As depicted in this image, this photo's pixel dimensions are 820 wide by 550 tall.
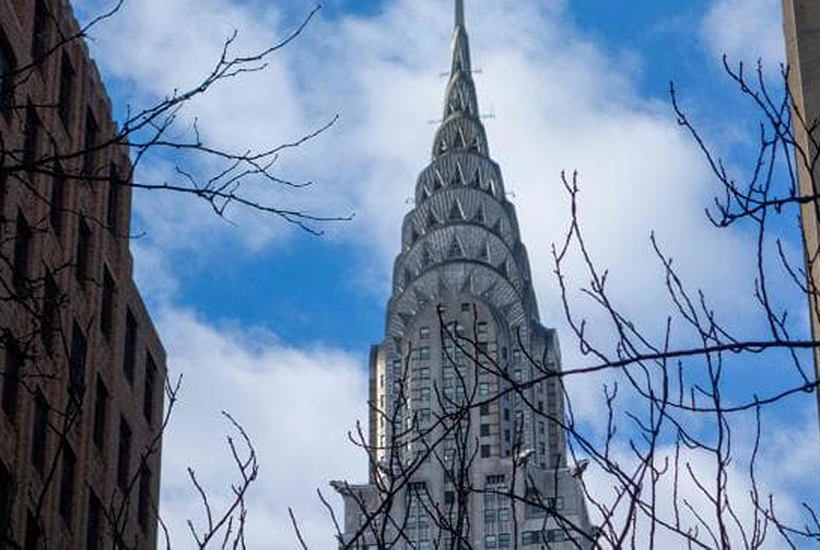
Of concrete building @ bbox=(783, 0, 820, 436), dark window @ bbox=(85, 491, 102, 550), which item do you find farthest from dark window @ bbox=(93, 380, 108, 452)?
concrete building @ bbox=(783, 0, 820, 436)

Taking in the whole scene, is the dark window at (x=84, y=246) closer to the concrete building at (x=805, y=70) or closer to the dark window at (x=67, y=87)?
the dark window at (x=67, y=87)

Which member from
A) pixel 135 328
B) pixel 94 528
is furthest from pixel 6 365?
pixel 135 328

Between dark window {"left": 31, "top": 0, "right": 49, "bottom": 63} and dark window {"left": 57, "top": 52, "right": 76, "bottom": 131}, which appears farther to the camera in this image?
dark window {"left": 57, "top": 52, "right": 76, "bottom": 131}

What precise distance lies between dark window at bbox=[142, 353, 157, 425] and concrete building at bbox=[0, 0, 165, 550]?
43 millimetres

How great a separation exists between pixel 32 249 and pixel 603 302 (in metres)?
33.4

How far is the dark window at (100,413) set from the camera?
50.5 metres

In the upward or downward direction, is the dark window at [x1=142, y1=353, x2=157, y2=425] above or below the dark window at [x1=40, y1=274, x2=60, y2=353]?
above

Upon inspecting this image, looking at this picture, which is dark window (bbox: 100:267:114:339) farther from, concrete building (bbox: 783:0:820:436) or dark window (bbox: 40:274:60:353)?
concrete building (bbox: 783:0:820:436)

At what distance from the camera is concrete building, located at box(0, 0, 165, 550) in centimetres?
4309

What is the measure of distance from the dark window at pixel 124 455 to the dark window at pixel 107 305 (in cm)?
249

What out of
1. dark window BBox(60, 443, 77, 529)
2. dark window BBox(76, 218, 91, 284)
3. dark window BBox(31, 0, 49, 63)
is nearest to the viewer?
dark window BBox(31, 0, 49, 63)

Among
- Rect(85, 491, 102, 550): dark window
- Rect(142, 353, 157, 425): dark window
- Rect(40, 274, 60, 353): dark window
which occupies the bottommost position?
Rect(40, 274, 60, 353): dark window

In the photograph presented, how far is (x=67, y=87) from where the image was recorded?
166 feet

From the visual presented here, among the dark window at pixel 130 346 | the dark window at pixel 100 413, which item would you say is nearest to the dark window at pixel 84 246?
the dark window at pixel 100 413
